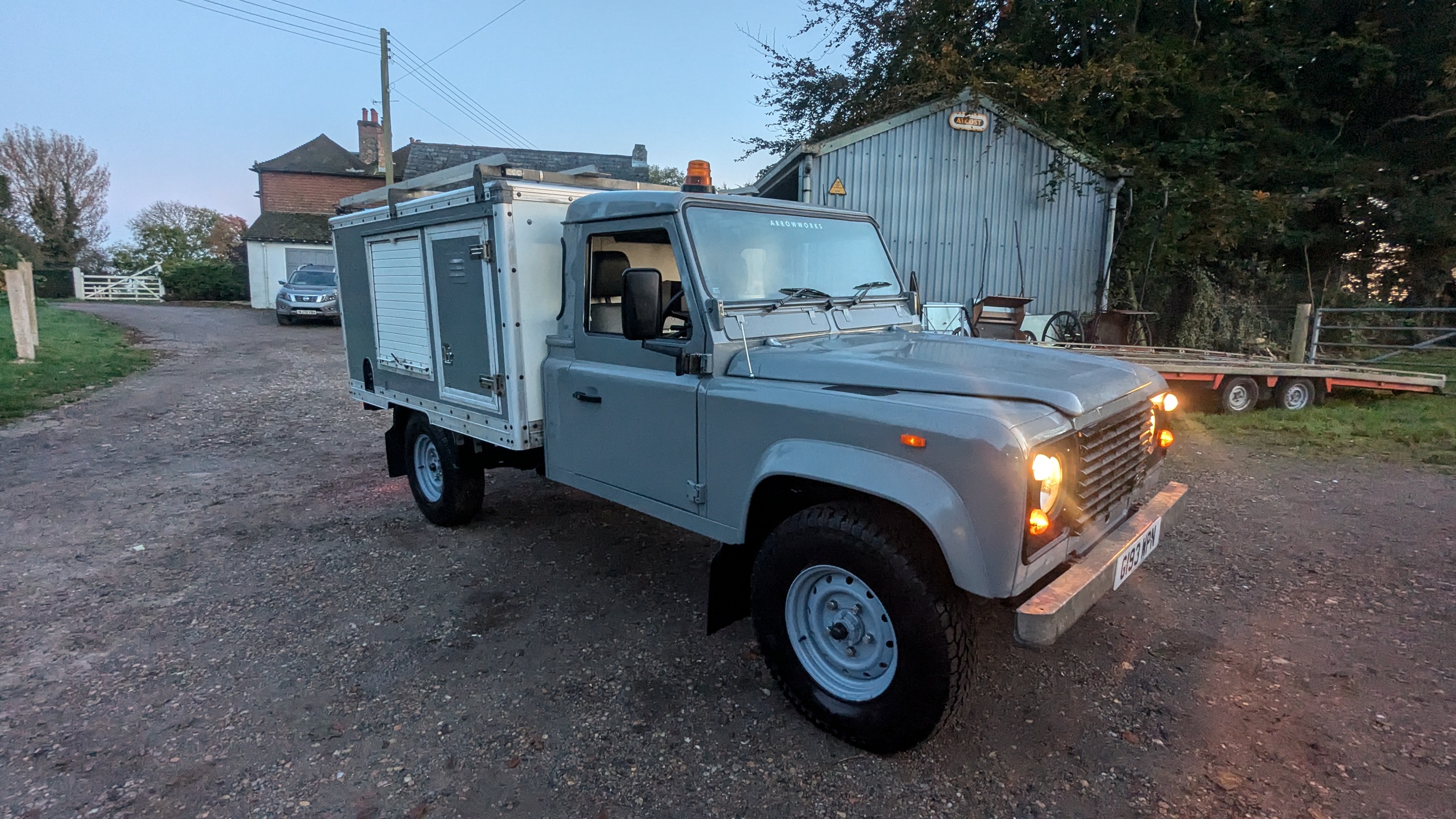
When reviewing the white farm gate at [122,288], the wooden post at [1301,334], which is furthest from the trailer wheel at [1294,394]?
the white farm gate at [122,288]

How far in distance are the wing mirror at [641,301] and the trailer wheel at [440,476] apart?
2.38 meters

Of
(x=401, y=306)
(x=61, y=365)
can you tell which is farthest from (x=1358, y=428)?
(x=61, y=365)

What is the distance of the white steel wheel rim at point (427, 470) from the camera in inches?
215

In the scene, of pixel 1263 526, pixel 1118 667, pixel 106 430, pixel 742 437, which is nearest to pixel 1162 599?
pixel 1118 667

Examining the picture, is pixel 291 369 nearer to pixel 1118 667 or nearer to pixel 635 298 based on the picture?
pixel 635 298

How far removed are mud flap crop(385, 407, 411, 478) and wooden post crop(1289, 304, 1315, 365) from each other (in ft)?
38.4

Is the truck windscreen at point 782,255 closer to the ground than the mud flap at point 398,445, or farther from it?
farther from it

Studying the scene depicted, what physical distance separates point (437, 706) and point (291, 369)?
11941 millimetres

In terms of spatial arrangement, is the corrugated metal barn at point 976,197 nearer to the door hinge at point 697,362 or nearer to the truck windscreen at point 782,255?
the truck windscreen at point 782,255

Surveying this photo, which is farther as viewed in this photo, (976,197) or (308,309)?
(308,309)

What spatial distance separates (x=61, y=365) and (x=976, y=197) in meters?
14.7

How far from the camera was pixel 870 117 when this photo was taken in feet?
43.7

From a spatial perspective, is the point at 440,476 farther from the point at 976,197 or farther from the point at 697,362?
the point at 976,197

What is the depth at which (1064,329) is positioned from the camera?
1174 centimetres
